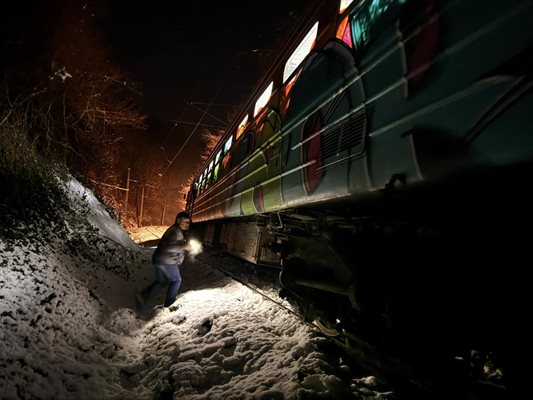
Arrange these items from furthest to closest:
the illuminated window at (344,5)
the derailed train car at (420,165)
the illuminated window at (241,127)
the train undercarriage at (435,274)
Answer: the illuminated window at (241,127) → the illuminated window at (344,5) → the train undercarriage at (435,274) → the derailed train car at (420,165)

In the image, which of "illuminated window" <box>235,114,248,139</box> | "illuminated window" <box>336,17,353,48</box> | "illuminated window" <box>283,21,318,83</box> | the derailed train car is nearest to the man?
"illuminated window" <box>235,114,248,139</box>

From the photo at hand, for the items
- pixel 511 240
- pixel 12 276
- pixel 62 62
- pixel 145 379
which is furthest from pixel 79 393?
pixel 62 62

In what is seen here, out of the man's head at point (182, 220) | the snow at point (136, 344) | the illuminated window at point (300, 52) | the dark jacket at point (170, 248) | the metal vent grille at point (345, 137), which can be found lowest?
the snow at point (136, 344)

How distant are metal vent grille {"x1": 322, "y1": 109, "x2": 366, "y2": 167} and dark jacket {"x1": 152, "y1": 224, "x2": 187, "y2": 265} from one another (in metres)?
3.96

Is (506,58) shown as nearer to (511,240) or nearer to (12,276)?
(511,240)

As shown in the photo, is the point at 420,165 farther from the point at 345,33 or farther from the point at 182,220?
the point at 182,220

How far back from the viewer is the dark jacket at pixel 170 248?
5.50 m

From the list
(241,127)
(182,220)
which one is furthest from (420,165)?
(241,127)

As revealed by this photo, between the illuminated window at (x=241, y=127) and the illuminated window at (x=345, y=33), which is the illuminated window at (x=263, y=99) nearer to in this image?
the illuminated window at (x=241, y=127)

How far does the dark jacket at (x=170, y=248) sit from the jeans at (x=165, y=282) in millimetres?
111

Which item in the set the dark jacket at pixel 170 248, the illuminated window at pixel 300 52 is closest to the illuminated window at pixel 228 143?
the dark jacket at pixel 170 248

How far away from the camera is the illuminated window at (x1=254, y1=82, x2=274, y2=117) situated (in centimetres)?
470

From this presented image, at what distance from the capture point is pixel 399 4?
1.92 meters

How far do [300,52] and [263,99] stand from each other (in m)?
1.35
